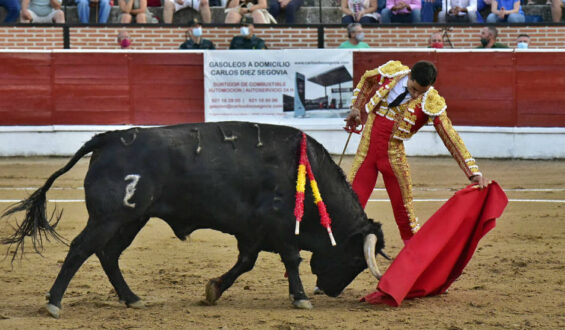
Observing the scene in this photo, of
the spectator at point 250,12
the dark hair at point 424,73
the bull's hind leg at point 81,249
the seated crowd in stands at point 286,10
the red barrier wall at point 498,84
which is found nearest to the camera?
the bull's hind leg at point 81,249

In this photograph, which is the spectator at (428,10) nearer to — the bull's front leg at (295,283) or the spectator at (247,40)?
the spectator at (247,40)

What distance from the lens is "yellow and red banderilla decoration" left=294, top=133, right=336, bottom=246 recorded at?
4.84m

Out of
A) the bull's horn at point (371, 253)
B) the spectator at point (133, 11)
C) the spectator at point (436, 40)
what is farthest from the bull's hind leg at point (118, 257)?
the spectator at point (133, 11)

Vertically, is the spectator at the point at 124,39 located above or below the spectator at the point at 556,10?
below

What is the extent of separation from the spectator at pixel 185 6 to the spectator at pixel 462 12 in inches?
114

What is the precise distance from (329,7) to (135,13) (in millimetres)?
2516

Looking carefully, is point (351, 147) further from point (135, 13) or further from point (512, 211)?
point (512, 211)

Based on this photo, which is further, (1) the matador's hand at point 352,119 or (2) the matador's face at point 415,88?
(1) the matador's hand at point 352,119

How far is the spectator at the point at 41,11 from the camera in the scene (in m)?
12.3

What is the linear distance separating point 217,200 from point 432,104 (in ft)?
4.23

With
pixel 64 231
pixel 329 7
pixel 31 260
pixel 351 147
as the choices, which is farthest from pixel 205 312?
pixel 329 7

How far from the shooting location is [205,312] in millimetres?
4855

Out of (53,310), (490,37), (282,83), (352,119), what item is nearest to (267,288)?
(352,119)

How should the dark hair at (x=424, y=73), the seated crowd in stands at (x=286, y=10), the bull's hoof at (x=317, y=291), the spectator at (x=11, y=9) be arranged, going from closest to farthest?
the dark hair at (x=424, y=73) < the bull's hoof at (x=317, y=291) < the seated crowd in stands at (x=286, y=10) < the spectator at (x=11, y=9)
